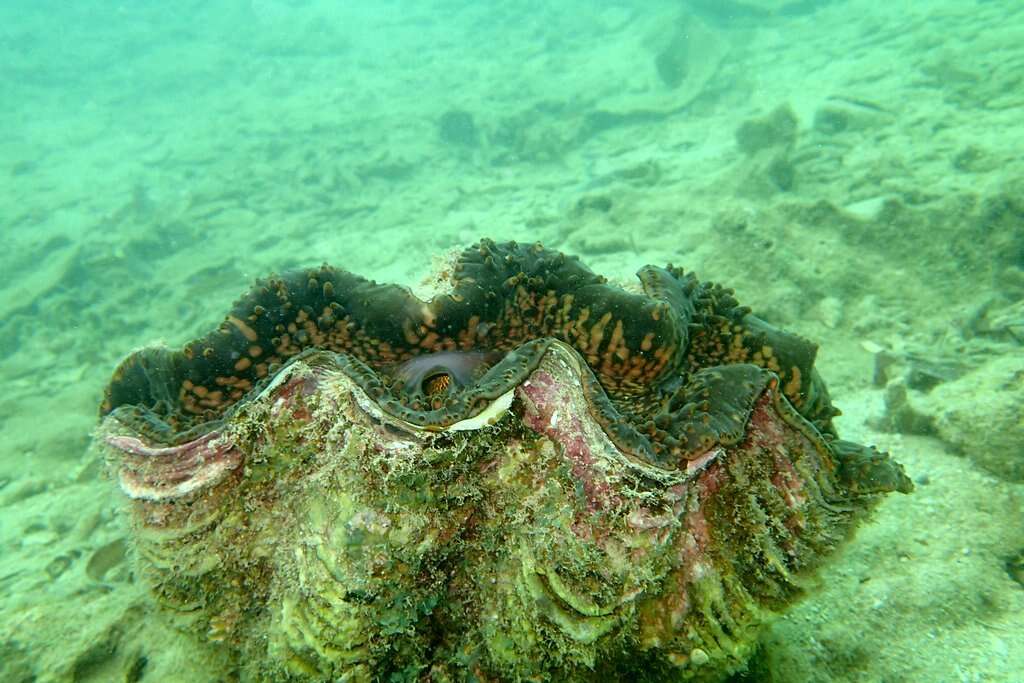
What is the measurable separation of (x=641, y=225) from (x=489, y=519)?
27.0 ft

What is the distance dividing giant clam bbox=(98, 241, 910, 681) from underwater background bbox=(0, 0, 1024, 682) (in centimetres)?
51

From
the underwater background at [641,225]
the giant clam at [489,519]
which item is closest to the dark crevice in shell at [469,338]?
the giant clam at [489,519]

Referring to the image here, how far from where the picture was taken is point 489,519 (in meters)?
2.21

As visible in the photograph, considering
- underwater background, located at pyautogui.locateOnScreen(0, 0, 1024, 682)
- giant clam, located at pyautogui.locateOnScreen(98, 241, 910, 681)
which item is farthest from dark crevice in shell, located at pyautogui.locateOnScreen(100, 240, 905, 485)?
underwater background, located at pyautogui.locateOnScreen(0, 0, 1024, 682)

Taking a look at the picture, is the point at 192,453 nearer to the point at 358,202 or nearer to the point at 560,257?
the point at 560,257

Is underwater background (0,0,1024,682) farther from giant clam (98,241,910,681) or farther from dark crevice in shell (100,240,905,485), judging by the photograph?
dark crevice in shell (100,240,905,485)

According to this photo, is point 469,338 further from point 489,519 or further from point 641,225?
point 641,225

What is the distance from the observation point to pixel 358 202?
674 inches

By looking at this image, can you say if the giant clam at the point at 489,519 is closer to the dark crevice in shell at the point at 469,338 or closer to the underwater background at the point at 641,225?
the dark crevice in shell at the point at 469,338

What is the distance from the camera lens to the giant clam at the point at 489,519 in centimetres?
209

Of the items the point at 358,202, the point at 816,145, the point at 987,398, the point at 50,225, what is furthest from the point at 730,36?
the point at 50,225

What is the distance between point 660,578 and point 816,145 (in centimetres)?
1377

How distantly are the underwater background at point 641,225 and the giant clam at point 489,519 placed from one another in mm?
511

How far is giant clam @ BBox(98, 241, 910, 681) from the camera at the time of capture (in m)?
2.09
